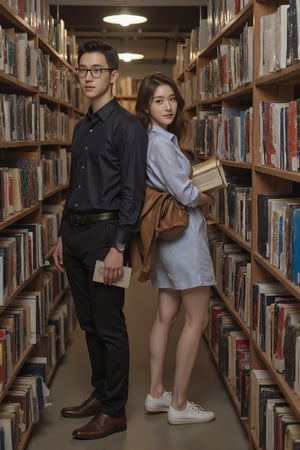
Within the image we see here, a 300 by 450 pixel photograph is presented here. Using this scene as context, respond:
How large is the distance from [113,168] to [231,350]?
1.16m

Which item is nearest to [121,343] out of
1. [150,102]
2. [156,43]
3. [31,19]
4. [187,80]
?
[150,102]

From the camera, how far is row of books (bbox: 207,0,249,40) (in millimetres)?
3383

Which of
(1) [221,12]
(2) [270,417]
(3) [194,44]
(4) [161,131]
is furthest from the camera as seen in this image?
(3) [194,44]

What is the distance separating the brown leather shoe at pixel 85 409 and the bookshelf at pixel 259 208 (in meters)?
0.67

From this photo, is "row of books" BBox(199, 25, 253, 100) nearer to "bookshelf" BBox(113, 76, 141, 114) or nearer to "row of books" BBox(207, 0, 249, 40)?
"row of books" BBox(207, 0, 249, 40)

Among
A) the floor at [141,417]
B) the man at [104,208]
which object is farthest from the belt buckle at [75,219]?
the floor at [141,417]

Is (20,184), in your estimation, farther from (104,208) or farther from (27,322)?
(27,322)

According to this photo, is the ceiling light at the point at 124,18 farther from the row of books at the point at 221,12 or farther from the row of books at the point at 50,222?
the row of books at the point at 50,222

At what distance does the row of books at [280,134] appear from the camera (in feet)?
7.15

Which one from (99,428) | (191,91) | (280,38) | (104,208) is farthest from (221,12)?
(99,428)

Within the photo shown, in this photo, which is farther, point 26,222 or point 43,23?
point 43,23

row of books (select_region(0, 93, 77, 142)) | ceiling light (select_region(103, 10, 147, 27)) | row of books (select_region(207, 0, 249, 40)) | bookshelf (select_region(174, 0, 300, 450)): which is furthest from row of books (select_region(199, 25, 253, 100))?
ceiling light (select_region(103, 10, 147, 27))

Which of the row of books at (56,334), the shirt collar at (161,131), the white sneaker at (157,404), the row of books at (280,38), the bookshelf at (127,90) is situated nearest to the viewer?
the row of books at (280,38)

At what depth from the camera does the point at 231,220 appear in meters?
3.59
